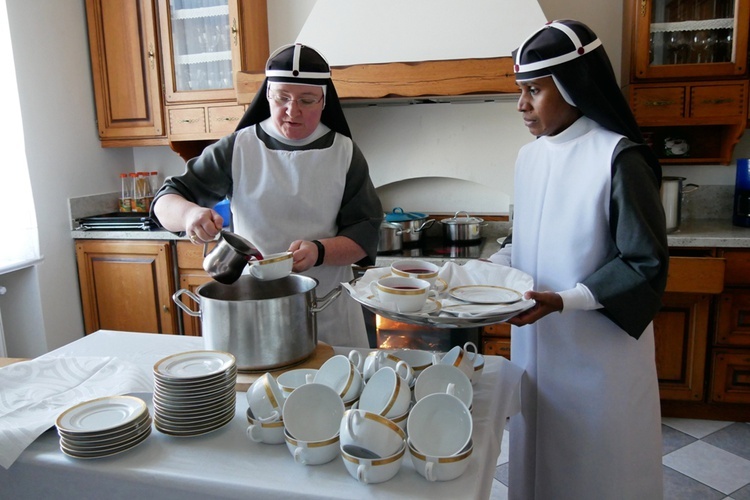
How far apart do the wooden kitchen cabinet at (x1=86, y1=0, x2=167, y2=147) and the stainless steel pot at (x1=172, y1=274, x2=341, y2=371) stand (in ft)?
7.71

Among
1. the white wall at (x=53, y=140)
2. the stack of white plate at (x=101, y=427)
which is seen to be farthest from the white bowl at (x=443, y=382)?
the white wall at (x=53, y=140)

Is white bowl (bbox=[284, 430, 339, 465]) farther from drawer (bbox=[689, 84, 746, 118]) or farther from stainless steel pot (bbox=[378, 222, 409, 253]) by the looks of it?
drawer (bbox=[689, 84, 746, 118])

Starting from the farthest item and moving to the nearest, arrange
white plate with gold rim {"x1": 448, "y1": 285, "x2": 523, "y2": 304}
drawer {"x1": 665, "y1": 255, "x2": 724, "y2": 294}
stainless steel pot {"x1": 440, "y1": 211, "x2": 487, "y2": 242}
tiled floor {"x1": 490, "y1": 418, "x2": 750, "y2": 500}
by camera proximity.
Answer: stainless steel pot {"x1": 440, "y1": 211, "x2": 487, "y2": 242} → drawer {"x1": 665, "y1": 255, "x2": 724, "y2": 294} → tiled floor {"x1": 490, "y1": 418, "x2": 750, "y2": 500} → white plate with gold rim {"x1": 448, "y1": 285, "x2": 523, "y2": 304}

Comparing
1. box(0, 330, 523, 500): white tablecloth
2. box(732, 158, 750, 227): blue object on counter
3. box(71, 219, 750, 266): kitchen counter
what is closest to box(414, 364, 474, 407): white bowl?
box(0, 330, 523, 500): white tablecloth

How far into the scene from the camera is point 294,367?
1.28 meters

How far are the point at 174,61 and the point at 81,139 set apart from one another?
0.72 metres

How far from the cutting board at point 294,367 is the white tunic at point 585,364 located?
550 mm

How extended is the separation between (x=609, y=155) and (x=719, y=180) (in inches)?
85.4

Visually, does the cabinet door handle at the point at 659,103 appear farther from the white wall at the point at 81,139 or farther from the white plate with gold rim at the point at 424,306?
the white plate with gold rim at the point at 424,306

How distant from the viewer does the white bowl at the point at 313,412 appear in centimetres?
99

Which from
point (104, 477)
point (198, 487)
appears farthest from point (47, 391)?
point (198, 487)

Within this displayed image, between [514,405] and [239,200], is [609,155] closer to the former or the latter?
[514,405]

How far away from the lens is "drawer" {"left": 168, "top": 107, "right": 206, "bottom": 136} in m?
3.22

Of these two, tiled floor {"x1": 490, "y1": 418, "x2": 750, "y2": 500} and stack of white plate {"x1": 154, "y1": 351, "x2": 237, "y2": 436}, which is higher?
stack of white plate {"x1": 154, "y1": 351, "x2": 237, "y2": 436}
